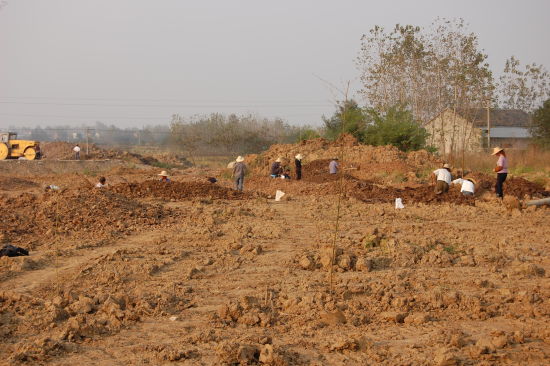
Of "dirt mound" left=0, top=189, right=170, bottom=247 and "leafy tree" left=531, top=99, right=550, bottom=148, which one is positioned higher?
"leafy tree" left=531, top=99, right=550, bottom=148

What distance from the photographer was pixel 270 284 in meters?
7.43

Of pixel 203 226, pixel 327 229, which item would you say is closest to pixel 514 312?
pixel 327 229


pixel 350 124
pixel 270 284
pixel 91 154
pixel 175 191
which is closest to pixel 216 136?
pixel 91 154

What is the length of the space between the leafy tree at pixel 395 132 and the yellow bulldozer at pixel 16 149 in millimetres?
19918

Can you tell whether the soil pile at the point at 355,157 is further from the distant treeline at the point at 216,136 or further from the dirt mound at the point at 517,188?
the distant treeline at the point at 216,136

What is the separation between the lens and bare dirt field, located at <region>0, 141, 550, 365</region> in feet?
17.3

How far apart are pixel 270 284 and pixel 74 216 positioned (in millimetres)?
5832

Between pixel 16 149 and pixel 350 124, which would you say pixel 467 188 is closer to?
pixel 350 124

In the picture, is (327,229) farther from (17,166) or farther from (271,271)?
(17,166)

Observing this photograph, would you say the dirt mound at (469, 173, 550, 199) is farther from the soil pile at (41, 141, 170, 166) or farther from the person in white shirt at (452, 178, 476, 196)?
the soil pile at (41, 141, 170, 166)

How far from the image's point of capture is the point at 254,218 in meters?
12.9

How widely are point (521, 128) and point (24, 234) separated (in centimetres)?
5294

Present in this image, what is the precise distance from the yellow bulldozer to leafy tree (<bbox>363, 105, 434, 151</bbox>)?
19.9m

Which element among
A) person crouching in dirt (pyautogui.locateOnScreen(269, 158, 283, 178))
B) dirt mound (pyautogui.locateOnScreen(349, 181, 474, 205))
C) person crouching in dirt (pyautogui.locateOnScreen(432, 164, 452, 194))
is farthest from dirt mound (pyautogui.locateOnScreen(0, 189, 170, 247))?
person crouching in dirt (pyautogui.locateOnScreen(269, 158, 283, 178))
